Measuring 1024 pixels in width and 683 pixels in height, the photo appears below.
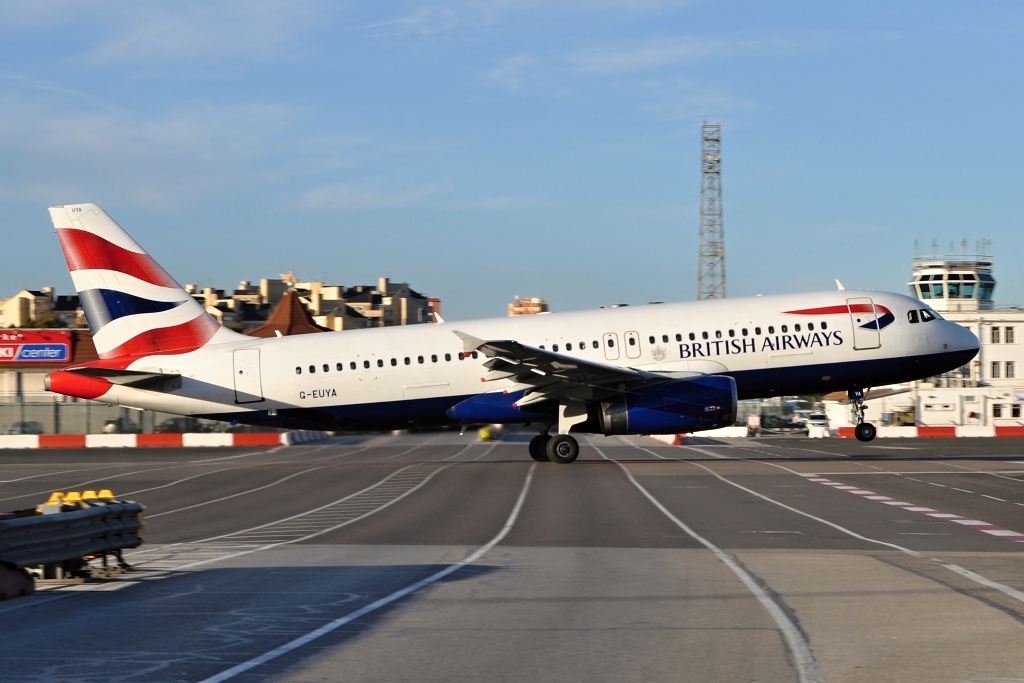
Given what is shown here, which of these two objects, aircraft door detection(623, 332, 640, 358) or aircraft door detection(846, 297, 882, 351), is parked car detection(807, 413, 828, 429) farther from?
aircraft door detection(623, 332, 640, 358)

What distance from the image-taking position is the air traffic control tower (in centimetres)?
9225

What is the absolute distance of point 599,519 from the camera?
69.2 feet

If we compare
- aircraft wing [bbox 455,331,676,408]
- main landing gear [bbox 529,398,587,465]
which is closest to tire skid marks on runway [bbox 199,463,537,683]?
aircraft wing [bbox 455,331,676,408]

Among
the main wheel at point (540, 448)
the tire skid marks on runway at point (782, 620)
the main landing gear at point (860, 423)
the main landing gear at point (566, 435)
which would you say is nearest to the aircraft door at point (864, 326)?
the main landing gear at point (860, 423)

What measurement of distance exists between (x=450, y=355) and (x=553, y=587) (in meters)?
22.6

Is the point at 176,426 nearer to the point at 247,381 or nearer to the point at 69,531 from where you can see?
the point at 247,381

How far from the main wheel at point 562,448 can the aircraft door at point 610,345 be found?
281 cm

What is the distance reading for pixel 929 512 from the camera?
22.1m

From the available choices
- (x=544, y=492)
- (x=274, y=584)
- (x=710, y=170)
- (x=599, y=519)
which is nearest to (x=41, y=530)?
(x=274, y=584)

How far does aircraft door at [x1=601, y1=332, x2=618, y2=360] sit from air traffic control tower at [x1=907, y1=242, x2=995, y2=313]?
64.6 m

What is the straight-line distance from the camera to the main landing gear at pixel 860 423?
35.2 m

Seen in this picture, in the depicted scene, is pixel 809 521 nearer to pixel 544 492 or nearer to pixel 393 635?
pixel 544 492

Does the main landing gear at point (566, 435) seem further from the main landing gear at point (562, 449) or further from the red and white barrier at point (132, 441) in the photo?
the red and white barrier at point (132, 441)

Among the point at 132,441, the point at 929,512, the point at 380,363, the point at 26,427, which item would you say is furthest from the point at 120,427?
the point at 929,512
